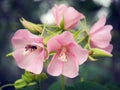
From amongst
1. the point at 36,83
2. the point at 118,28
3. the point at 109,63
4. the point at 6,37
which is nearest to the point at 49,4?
the point at 6,37

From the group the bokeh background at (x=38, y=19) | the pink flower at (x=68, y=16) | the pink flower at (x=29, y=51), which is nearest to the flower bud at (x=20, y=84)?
the pink flower at (x=29, y=51)

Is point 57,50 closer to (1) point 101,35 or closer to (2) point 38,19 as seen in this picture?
(1) point 101,35

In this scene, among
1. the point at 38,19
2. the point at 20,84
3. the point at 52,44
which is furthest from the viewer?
the point at 38,19

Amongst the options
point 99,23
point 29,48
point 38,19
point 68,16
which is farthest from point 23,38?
point 38,19

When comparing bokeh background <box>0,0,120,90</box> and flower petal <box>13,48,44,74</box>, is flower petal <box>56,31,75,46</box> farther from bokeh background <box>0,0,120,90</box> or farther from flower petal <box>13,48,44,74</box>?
bokeh background <box>0,0,120,90</box>

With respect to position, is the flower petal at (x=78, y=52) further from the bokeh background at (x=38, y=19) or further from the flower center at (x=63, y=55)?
the bokeh background at (x=38, y=19)

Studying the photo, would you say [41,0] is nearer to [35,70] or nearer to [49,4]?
[49,4]
